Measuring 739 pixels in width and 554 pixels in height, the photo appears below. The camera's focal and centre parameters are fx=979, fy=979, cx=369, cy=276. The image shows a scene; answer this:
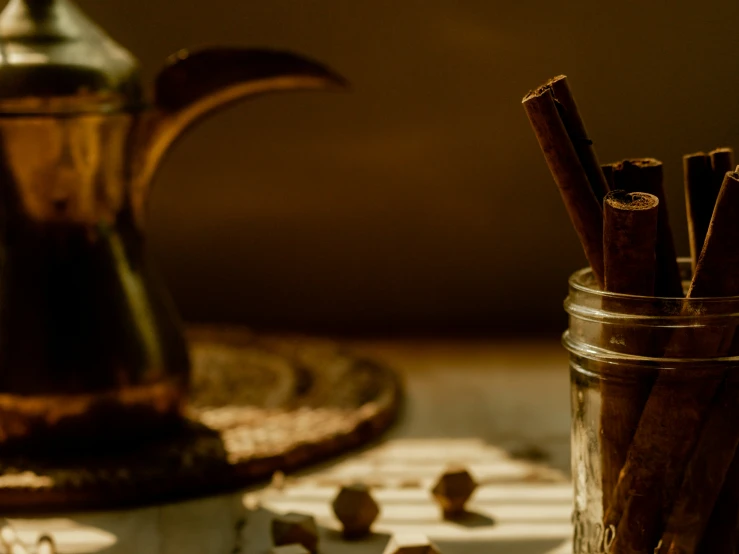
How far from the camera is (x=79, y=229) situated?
65 cm

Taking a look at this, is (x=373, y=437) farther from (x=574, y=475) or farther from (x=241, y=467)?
Answer: (x=574, y=475)

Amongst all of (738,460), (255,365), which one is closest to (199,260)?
(255,365)

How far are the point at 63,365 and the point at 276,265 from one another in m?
0.57

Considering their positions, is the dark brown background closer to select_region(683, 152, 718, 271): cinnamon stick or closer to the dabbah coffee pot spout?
the dabbah coffee pot spout

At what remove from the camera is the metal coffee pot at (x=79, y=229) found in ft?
2.05

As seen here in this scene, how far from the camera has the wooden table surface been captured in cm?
57

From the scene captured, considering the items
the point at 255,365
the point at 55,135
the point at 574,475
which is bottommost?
the point at 255,365

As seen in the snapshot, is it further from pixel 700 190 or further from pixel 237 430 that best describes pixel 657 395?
pixel 237 430

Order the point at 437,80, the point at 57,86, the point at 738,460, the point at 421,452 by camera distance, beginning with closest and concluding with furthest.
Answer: the point at 738,460, the point at 57,86, the point at 421,452, the point at 437,80

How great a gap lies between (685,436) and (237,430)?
0.39m

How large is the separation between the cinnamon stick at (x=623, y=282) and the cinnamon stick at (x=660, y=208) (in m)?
0.03

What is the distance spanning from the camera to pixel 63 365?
2.07 ft

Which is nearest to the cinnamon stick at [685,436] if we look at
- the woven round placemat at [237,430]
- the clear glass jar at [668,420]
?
the clear glass jar at [668,420]

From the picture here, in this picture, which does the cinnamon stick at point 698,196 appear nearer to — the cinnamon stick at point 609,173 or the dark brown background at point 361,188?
the cinnamon stick at point 609,173
